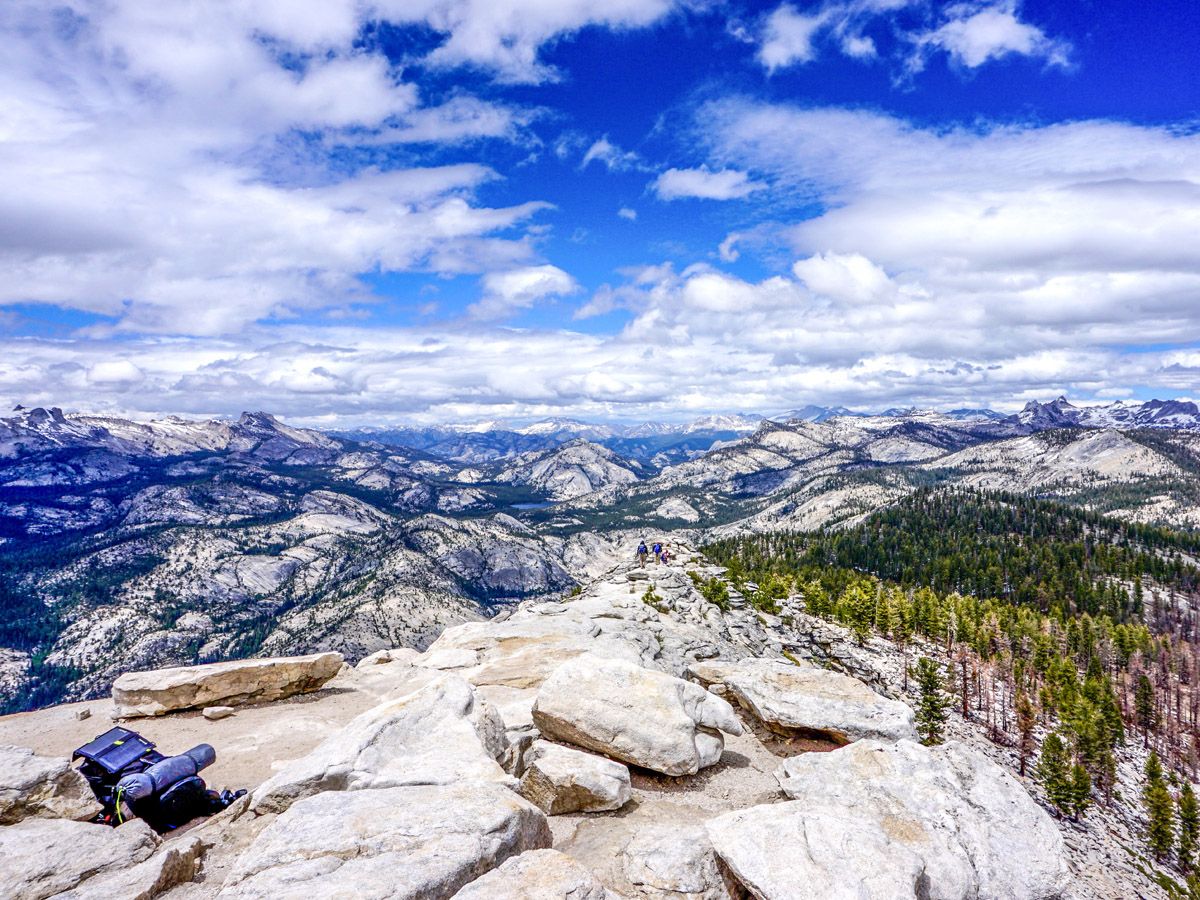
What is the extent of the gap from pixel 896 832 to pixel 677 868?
7.89 m

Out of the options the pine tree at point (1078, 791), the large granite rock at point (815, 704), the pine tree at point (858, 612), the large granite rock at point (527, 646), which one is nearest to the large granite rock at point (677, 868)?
the large granite rock at point (815, 704)

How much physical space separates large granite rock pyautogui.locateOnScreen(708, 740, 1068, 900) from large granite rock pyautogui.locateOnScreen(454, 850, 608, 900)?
4.79 m

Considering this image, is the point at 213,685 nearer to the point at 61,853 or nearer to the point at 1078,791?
the point at 61,853

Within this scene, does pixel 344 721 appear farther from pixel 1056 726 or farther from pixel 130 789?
pixel 1056 726

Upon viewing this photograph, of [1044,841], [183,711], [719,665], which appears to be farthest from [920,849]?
[183,711]

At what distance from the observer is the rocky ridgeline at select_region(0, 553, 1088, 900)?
1316 centimetres

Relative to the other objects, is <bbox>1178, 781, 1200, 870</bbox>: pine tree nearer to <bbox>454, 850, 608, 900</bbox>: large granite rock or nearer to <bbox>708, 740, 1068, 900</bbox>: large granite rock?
<bbox>708, 740, 1068, 900</bbox>: large granite rock

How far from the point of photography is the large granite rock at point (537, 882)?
38.6 ft

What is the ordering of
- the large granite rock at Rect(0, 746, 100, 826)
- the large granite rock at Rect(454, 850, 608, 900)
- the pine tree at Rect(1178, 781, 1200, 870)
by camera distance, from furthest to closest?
the pine tree at Rect(1178, 781, 1200, 870)
the large granite rock at Rect(0, 746, 100, 826)
the large granite rock at Rect(454, 850, 608, 900)

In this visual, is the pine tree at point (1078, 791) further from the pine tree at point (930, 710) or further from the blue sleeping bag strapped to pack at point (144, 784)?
the blue sleeping bag strapped to pack at point (144, 784)

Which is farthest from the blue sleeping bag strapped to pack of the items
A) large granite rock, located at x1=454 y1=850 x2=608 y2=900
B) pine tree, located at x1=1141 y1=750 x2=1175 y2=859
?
pine tree, located at x1=1141 y1=750 x2=1175 y2=859

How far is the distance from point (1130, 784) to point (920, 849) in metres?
130

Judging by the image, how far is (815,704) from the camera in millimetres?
29734

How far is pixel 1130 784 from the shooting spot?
101688 mm
